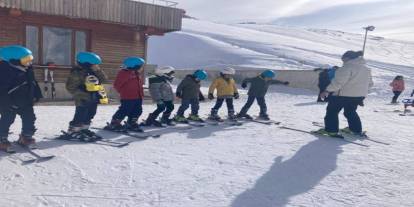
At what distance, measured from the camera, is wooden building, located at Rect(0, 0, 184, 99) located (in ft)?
42.4

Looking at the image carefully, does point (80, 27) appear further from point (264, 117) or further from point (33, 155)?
point (33, 155)

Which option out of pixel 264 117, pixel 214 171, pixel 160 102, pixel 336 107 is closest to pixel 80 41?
pixel 160 102

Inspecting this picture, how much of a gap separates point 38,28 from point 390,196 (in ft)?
41.0

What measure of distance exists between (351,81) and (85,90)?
17.6ft

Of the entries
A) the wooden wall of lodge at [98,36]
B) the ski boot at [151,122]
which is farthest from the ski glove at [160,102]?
the wooden wall of lodge at [98,36]

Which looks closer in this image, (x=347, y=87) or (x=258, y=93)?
(x=347, y=87)

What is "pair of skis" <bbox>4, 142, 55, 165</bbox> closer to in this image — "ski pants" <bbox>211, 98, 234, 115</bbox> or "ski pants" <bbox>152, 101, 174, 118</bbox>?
"ski pants" <bbox>152, 101, 174, 118</bbox>

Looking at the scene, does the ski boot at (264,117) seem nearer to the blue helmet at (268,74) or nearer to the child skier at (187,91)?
the blue helmet at (268,74)

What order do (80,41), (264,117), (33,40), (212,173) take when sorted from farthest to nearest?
(80,41) < (33,40) < (264,117) < (212,173)

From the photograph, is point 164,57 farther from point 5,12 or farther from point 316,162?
point 316,162

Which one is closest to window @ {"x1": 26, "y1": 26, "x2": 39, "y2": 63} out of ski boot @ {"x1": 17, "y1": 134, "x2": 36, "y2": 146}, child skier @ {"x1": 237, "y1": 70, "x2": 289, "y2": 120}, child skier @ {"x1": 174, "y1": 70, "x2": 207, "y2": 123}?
child skier @ {"x1": 174, "y1": 70, "x2": 207, "y2": 123}

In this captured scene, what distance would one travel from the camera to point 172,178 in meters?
4.75

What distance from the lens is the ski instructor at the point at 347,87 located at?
8.21 meters

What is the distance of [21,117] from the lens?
5.89m
